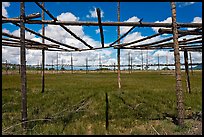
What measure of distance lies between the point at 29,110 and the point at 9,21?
402 centimetres

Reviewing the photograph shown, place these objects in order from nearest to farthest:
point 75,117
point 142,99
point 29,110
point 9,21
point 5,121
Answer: point 9,21, point 5,121, point 75,117, point 29,110, point 142,99

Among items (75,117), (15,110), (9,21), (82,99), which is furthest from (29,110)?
(9,21)

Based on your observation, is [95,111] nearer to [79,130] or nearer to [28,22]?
[79,130]

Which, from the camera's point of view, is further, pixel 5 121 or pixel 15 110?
pixel 15 110

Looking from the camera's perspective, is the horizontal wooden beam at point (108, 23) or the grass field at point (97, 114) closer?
the horizontal wooden beam at point (108, 23)

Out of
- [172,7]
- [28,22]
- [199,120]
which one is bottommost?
[199,120]

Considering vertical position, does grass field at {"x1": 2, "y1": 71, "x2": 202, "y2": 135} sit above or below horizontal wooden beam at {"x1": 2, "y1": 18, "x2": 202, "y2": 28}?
below

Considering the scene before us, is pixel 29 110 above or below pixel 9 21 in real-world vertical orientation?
below

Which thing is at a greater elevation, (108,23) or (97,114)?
(108,23)

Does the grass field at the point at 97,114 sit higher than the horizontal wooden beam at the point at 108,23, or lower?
lower

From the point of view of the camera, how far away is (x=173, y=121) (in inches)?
302

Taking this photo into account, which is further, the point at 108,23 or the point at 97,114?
the point at 97,114

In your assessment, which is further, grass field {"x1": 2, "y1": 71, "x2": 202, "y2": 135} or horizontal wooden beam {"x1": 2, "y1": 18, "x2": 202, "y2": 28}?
grass field {"x1": 2, "y1": 71, "x2": 202, "y2": 135}

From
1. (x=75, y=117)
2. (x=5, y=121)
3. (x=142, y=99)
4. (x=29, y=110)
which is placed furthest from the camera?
(x=142, y=99)
